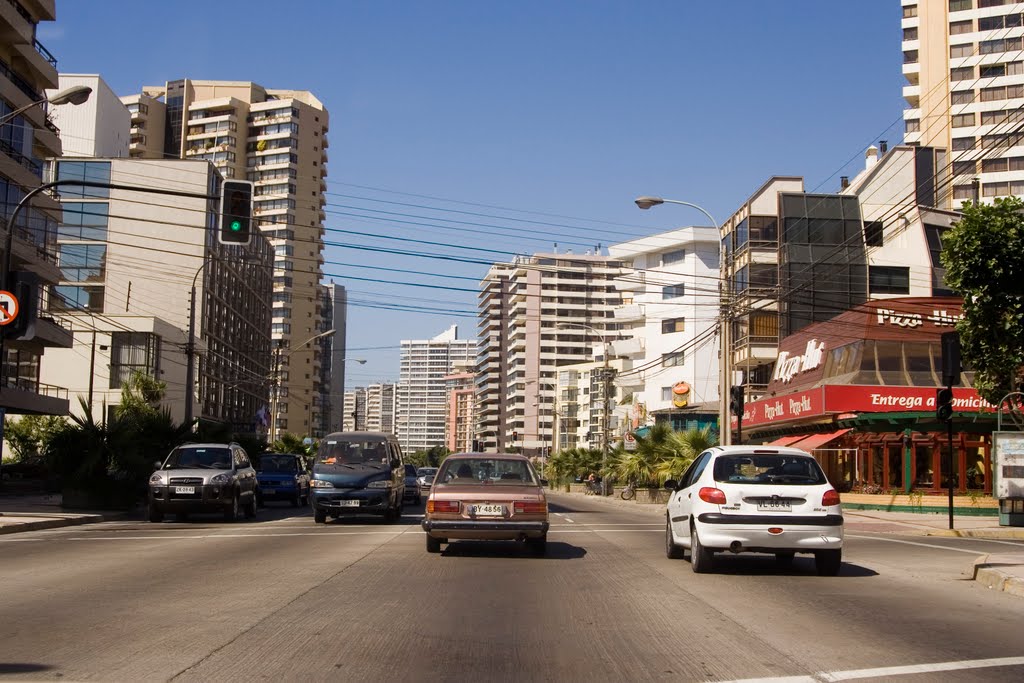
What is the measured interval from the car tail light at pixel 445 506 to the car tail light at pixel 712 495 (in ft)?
11.9

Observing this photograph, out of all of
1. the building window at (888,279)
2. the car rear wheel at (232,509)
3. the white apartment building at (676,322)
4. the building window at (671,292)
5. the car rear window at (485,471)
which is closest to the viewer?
the car rear window at (485,471)

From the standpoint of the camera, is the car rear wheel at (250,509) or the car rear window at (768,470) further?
the car rear wheel at (250,509)

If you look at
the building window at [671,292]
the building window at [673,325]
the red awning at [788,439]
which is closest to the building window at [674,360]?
the building window at [673,325]

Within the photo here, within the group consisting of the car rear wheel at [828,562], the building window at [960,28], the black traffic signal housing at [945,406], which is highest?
the building window at [960,28]

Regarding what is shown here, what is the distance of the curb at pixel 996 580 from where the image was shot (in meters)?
12.2

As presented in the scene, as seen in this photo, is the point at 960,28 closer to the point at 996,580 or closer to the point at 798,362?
the point at 798,362

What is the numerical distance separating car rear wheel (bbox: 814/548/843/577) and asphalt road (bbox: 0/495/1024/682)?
0.73ft

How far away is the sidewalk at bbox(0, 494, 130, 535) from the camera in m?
21.0

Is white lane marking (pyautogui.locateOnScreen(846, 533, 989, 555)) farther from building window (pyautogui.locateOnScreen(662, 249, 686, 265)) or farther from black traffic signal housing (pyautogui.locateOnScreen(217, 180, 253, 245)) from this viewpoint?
building window (pyautogui.locateOnScreen(662, 249, 686, 265))

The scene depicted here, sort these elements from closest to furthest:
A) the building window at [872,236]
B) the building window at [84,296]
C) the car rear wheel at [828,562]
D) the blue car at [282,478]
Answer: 1. the car rear wheel at [828,562]
2. the blue car at [282,478]
3. the building window at [872,236]
4. the building window at [84,296]

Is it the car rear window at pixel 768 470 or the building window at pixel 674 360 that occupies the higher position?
the building window at pixel 674 360

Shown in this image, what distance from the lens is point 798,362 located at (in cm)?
4603

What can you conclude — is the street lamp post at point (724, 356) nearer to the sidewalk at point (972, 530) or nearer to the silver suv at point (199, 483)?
the sidewalk at point (972, 530)

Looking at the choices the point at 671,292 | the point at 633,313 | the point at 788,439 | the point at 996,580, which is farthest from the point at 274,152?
the point at 996,580
